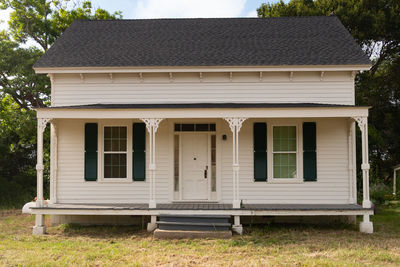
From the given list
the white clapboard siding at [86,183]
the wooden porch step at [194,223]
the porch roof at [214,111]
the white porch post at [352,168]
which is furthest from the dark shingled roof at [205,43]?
the wooden porch step at [194,223]

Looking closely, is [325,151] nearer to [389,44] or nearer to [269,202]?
[269,202]

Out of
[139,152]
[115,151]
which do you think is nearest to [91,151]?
[115,151]

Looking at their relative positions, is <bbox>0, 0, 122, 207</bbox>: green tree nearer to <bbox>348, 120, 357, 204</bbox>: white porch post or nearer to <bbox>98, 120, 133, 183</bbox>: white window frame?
<bbox>98, 120, 133, 183</bbox>: white window frame

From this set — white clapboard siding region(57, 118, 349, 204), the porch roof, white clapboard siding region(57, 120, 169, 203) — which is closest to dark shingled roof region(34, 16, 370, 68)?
the porch roof

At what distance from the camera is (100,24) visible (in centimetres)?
1298

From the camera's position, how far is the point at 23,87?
16.8 m

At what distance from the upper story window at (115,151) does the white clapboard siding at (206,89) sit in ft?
2.84

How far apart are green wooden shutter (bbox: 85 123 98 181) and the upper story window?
0.94 feet

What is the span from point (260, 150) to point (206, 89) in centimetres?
231

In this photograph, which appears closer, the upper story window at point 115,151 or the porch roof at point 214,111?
the porch roof at point 214,111

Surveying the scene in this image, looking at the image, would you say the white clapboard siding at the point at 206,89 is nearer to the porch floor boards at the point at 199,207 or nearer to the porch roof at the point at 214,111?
the porch roof at the point at 214,111

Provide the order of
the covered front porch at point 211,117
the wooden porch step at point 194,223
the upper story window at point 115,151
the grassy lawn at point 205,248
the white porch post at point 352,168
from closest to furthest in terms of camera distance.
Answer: the grassy lawn at point 205,248
the wooden porch step at point 194,223
the covered front porch at point 211,117
the white porch post at point 352,168
the upper story window at point 115,151

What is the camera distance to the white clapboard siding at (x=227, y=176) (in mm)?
10133

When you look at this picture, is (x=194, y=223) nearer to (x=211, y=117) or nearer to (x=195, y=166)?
(x=195, y=166)
